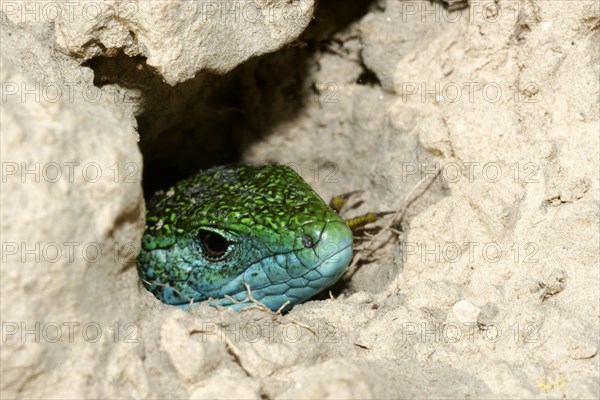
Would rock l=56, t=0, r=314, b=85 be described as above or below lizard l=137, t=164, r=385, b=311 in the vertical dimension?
above

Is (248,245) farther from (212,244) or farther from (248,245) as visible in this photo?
(212,244)

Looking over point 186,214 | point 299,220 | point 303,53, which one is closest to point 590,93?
point 299,220

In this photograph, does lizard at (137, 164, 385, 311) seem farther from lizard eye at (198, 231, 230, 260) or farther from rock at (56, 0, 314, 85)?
rock at (56, 0, 314, 85)

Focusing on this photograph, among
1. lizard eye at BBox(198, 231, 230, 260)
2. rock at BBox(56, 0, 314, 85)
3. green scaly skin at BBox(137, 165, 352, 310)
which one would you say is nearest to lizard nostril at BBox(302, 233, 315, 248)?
green scaly skin at BBox(137, 165, 352, 310)

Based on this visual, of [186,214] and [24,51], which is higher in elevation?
[24,51]

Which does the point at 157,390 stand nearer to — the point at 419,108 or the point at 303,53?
the point at 419,108

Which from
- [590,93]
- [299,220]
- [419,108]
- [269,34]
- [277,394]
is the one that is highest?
[269,34]

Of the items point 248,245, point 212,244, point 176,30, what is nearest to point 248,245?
point 248,245
